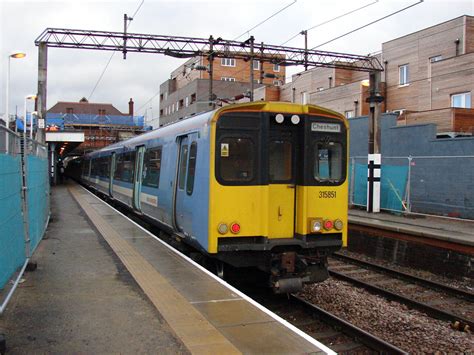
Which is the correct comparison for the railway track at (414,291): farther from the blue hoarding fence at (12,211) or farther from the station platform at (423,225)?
the blue hoarding fence at (12,211)

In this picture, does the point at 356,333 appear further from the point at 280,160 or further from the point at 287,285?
the point at 280,160

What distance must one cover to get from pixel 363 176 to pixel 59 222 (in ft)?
35.2

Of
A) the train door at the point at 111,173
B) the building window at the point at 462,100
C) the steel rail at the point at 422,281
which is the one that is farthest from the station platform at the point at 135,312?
the building window at the point at 462,100

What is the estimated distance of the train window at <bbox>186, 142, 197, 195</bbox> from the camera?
7.64m

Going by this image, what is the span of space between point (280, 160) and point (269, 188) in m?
0.53

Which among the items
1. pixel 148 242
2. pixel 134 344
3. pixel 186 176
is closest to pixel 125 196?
pixel 148 242

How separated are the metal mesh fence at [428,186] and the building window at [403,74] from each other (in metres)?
12.4

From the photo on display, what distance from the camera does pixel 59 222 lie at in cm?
1263

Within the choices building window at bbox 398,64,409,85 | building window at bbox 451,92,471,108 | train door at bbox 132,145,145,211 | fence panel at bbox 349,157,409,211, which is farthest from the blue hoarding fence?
building window at bbox 398,64,409,85

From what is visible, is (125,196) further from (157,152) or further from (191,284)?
(191,284)

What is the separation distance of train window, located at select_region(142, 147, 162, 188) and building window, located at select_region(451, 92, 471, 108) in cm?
1725

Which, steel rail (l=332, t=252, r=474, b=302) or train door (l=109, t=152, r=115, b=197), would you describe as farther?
train door (l=109, t=152, r=115, b=197)

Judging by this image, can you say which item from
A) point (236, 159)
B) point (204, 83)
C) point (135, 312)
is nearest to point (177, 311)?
point (135, 312)

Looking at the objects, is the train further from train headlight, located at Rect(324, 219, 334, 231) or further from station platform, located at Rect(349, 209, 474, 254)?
station platform, located at Rect(349, 209, 474, 254)
